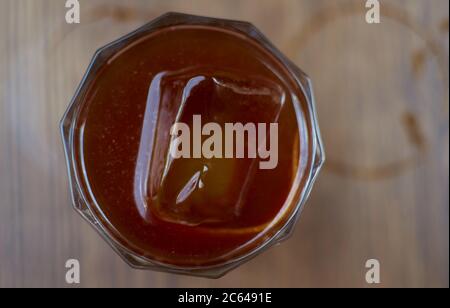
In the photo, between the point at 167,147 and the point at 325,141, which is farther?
the point at 325,141

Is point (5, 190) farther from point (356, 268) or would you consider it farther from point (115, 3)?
point (356, 268)

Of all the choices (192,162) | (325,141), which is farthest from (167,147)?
(325,141)

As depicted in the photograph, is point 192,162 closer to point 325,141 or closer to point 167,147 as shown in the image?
point 167,147

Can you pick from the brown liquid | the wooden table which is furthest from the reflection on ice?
the wooden table

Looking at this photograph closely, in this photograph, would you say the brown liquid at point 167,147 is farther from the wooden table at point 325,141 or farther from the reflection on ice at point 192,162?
the wooden table at point 325,141
